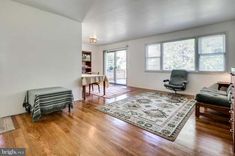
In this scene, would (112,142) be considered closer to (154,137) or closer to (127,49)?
(154,137)

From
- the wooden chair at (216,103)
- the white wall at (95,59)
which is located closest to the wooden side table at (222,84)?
the wooden chair at (216,103)

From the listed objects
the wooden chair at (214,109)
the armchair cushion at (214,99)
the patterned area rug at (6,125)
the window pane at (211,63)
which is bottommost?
the patterned area rug at (6,125)

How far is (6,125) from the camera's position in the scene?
2.25m

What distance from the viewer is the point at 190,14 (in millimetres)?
3346

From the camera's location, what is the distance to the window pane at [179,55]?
460cm

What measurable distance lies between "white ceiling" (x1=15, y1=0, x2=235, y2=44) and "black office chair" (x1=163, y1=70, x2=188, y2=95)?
161 centimetres

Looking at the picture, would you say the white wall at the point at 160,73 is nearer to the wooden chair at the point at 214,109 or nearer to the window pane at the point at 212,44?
the window pane at the point at 212,44

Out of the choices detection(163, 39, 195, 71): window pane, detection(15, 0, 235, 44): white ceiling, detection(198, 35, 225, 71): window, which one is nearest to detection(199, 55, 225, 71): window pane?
detection(198, 35, 225, 71): window

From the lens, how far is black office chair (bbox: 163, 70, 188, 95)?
14.2 ft

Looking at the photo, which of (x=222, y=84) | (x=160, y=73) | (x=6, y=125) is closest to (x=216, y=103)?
(x=222, y=84)

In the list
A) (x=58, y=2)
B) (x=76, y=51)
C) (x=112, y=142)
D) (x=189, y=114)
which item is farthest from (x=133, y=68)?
(x=112, y=142)

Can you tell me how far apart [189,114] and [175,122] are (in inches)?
26.1

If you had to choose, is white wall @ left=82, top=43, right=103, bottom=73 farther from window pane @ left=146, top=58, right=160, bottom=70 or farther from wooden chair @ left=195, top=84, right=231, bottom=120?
wooden chair @ left=195, top=84, right=231, bottom=120

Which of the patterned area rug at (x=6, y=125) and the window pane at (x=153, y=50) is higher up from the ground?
the window pane at (x=153, y=50)
